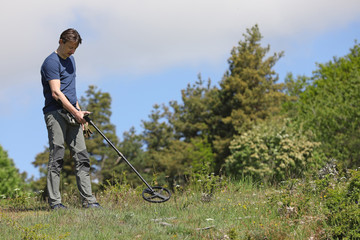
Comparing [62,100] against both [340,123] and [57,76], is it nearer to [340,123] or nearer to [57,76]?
[57,76]

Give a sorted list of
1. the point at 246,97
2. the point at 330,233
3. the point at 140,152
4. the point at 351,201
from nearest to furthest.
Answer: the point at 330,233 → the point at 351,201 → the point at 246,97 → the point at 140,152

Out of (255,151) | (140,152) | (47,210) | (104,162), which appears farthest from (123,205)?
(140,152)

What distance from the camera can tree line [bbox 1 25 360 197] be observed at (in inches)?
762

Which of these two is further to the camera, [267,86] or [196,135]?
[196,135]

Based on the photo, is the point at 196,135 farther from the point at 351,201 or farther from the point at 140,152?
the point at 351,201

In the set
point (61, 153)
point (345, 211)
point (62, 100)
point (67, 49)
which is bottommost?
point (345, 211)

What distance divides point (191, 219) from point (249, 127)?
21120mm

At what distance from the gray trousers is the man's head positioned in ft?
2.82

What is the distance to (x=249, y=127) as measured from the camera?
86.0ft

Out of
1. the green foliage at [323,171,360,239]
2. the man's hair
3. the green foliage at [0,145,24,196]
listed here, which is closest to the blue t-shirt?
the man's hair

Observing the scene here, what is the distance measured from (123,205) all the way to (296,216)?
2554 mm

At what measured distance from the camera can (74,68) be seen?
22.1 ft

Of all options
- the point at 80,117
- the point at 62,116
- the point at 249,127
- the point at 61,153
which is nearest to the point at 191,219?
the point at 80,117

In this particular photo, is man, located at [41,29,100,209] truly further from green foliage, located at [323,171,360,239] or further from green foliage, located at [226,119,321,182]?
green foliage, located at [226,119,321,182]
